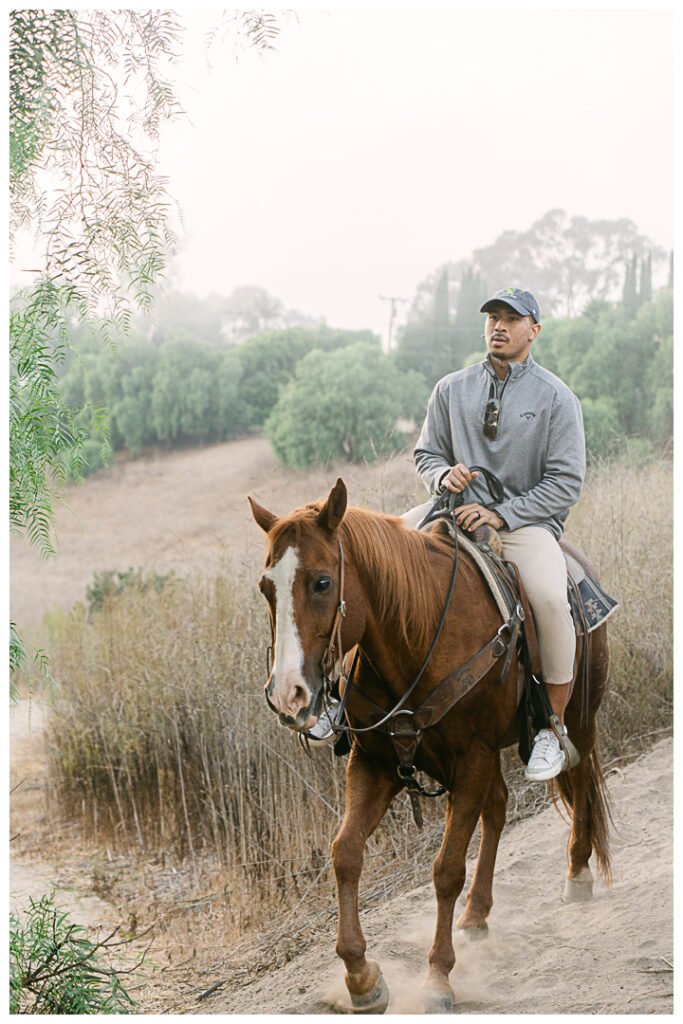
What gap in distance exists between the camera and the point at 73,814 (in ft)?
21.6

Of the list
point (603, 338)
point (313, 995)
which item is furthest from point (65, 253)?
point (603, 338)

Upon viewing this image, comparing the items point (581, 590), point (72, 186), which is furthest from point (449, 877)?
point (72, 186)

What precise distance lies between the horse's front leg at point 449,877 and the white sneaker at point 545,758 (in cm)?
22

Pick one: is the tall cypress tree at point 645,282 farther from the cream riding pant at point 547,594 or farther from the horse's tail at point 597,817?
the cream riding pant at point 547,594

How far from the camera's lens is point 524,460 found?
11.2 ft

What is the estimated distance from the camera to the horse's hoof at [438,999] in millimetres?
2951

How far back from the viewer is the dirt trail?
315 cm

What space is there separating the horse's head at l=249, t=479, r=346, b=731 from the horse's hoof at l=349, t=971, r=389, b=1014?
42.0 inches

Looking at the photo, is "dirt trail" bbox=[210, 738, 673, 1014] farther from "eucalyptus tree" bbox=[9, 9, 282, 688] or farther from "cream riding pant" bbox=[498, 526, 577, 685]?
"eucalyptus tree" bbox=[9, 9, 282, 688]

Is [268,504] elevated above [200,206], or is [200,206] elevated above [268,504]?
[200,206]

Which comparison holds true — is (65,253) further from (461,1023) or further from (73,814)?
(73,814)

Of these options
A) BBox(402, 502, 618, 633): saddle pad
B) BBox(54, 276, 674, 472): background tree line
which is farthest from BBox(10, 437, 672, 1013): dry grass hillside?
BBox(54, 276, 674, 472): background tree line

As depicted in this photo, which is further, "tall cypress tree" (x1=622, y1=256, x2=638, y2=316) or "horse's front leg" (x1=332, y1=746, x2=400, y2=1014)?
"tall cypress tree" (x1=622, y1=256, x2=638, y2=316)

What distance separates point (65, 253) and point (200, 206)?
16687 mm
